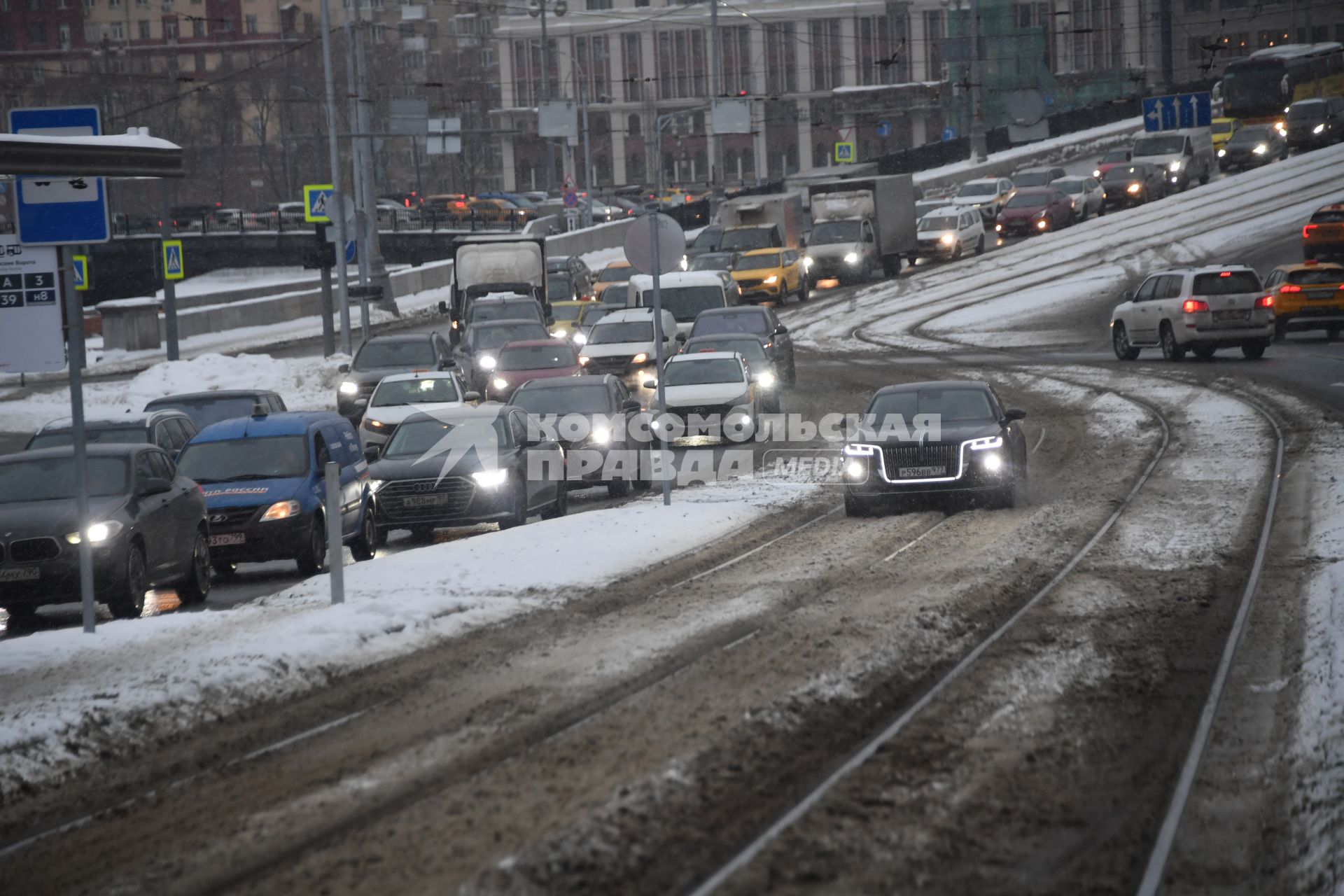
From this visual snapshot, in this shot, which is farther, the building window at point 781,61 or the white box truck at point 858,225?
the building window at point 781,61

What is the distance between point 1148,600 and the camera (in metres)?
12.6

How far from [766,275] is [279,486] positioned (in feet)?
109

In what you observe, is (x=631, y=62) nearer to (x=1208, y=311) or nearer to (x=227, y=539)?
(x=1208, y=311)

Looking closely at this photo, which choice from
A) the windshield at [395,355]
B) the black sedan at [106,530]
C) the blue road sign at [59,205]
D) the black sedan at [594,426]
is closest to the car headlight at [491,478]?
the black sedan at [594,426]

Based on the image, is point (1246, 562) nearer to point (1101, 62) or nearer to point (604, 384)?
point (604, 384)

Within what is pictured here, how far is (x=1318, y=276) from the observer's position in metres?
34.8

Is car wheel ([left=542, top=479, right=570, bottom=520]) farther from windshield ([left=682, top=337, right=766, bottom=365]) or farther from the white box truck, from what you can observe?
the white box truck

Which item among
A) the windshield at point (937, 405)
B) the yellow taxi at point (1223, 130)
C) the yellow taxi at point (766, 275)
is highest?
the yellow taxi at point (1223, 130)

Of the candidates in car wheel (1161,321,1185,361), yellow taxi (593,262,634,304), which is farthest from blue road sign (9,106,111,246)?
yellow taxi (593,262,634,304)

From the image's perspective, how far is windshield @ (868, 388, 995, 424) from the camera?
18.9 metres

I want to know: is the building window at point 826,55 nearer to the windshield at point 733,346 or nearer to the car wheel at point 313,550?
the windshield at point 733,346

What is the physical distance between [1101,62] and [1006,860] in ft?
420

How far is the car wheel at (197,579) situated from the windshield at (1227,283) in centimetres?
2134

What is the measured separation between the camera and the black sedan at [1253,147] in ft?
219
